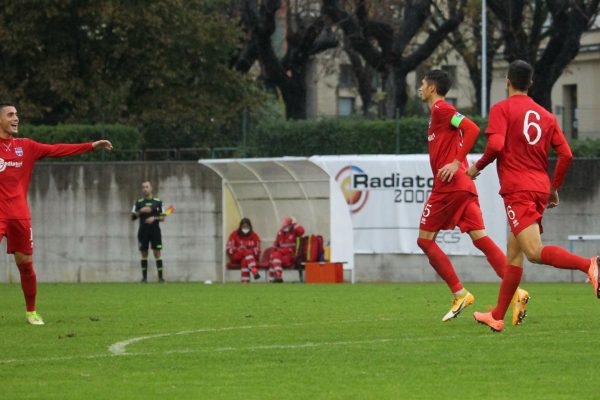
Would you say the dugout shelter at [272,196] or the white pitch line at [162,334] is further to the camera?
the dugout shelter at [272,196]

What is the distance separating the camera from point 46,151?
1483 cm

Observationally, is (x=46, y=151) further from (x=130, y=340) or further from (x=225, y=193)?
(x=225, y=193)

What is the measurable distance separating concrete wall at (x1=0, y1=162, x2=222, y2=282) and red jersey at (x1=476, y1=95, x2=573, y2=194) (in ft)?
63.0

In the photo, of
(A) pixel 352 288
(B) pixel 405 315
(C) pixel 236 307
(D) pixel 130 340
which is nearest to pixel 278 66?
(A) pixel 352 288

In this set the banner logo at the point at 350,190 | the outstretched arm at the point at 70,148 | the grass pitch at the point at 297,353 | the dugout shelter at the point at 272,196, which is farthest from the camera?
the dugout shelter at the point at 272,196

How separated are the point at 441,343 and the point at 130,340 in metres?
2.77

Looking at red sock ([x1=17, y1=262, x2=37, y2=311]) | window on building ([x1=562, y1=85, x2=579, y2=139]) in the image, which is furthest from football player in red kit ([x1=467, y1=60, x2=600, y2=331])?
window on building ([x1=562, y1=85, x2=579, y2=139])

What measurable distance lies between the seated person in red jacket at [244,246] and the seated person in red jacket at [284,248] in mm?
480

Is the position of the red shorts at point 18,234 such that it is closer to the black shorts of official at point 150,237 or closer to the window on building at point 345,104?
the black shorts of official at point 150,237

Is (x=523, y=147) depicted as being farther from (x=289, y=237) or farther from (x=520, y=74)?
(x=289, y=237)

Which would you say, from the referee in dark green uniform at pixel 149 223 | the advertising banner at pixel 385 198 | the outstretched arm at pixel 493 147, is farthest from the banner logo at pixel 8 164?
the advertising banner at pixel 385 198

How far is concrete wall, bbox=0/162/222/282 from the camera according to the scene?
3133cm

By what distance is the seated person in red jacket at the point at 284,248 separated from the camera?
97.3 ft

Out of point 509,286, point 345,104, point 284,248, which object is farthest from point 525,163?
point 345,104
